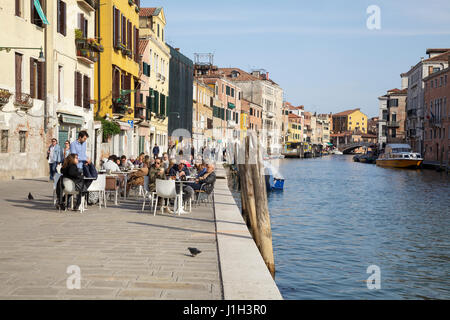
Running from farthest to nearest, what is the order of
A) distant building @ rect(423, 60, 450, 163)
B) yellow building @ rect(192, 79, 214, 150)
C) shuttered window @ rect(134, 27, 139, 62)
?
distant building @ rect(423, 60, 450, 163) < yellow building @ rect(192, 79, 214, 150) < shuttered window @ rect(134, 27, 139, 62)

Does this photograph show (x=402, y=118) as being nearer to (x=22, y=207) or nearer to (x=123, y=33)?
(x=123, y=33)

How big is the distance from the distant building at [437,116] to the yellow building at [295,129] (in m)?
53.3

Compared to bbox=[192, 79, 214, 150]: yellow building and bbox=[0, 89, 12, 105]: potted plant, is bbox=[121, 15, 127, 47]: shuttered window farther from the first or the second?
bbox=[192, 79, 214, 150]: yellow building

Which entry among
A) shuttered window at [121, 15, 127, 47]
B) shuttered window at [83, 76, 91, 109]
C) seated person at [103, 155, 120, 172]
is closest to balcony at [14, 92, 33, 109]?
seated person at [103, 155, 120, 172]

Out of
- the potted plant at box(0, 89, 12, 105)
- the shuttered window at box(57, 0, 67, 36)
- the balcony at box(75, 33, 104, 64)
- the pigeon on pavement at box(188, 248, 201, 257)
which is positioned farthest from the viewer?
the balcony at box(75, 33, 104, 64)

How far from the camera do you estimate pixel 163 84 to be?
42219 mm

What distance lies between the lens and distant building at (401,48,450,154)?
7369 centimetres

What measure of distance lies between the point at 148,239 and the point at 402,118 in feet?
329

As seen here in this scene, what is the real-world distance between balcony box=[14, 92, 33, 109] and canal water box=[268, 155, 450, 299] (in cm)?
925

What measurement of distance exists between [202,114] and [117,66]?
27773mm

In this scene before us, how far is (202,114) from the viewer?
57.1 meters

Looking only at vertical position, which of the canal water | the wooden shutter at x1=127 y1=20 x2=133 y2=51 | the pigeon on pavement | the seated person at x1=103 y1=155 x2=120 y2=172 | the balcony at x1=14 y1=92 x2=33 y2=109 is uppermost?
the wooden shutter at x1=127 y1=20 x2=133 y2=51
